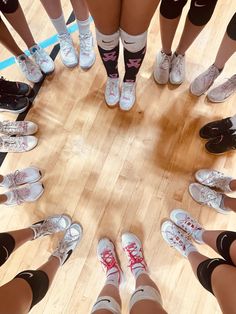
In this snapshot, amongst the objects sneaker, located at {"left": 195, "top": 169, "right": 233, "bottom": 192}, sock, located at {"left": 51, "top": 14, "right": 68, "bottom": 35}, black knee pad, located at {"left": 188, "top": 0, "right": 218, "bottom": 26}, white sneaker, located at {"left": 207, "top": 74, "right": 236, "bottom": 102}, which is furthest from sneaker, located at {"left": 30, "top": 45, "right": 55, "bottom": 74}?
sneaker, located at {"left": 195, "top": 169, "right": 233, "bottom": 192}

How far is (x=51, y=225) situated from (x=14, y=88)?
2.47 ft

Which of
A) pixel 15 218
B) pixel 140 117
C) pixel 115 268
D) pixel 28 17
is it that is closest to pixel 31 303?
pixel 115 268

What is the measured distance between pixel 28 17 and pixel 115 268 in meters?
1.55

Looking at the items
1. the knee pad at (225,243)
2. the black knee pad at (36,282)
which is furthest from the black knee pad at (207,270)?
the black knee pad at (36,282)

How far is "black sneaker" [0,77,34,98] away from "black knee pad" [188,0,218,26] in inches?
36.0

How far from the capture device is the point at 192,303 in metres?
1.38

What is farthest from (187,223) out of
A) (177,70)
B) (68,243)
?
(177,70)

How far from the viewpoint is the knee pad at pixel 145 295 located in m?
0.98

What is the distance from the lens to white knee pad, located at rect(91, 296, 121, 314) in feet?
3.23

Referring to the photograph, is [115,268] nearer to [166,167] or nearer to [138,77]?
[166,167]

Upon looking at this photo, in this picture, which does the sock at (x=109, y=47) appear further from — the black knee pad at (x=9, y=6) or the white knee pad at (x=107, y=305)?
the white knee pad at (x=107, y=305)

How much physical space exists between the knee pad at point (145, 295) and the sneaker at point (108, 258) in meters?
0.30

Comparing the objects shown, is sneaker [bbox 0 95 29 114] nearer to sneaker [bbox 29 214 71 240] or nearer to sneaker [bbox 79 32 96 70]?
sneaker [bbox 79 32 96 70]

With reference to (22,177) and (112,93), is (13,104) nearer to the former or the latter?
(22,177)
